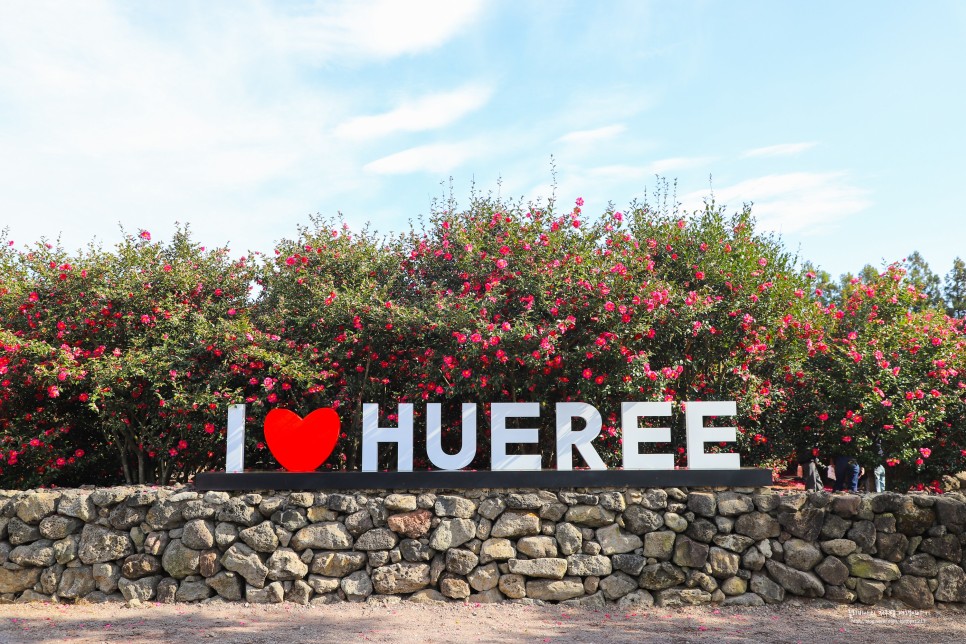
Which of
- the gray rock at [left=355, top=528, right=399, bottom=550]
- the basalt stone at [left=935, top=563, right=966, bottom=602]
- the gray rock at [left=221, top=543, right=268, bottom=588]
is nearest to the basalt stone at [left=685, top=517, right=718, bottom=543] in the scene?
the basalt stone at [left=935, top=563, right=966, bottom=602]

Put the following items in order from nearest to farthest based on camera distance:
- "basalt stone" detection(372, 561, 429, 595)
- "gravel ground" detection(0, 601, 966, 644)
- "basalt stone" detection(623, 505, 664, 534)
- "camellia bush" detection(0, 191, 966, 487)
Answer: "gravel ground" detection(0, 601, 966, 644)
"basalt stone" detection(372, 561, 429, 595)
"basalt stone" detection(623, 505, 664, 534)
"camellia bush" detection(0, 191, 966, 487)

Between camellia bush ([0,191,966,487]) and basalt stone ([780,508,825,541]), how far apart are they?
6.52 feet

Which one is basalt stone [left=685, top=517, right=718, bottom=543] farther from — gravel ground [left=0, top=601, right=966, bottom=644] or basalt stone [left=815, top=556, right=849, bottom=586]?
basalt stone [left=815, top=556, right=849, bottom=586]

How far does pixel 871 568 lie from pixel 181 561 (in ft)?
21.5

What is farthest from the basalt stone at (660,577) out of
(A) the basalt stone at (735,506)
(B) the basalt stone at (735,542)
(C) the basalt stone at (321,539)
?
(C) the basalt stone at (321,539)

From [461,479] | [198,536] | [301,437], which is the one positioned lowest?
[198,536]

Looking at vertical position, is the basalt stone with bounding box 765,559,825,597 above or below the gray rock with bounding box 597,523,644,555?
below

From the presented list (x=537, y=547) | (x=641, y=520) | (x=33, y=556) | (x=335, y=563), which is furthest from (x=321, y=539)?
(x=641, y=520)

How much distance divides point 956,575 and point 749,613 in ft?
6.43

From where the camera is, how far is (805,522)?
23.3 feet

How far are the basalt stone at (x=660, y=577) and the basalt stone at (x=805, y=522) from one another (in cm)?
113

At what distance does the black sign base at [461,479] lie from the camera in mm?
7172

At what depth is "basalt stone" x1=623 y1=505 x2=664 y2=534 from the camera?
23.5 feet

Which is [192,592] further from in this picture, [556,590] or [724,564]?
[724,564]
